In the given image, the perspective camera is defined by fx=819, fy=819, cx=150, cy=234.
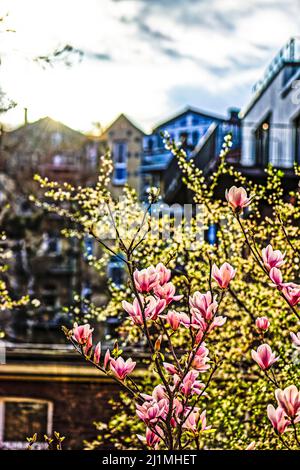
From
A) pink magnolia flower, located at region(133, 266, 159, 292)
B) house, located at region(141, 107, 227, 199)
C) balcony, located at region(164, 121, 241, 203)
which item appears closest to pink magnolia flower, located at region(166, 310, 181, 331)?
pink magnolia flower, located at region(133, 266, 159, 292)

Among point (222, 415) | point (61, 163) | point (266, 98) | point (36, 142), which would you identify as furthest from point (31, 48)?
point (61, 163)

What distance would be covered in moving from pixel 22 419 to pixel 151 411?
39.2 feet

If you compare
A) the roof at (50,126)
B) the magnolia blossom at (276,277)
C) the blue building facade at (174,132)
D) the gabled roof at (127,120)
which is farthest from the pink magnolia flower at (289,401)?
the gabled roof at (127,120)

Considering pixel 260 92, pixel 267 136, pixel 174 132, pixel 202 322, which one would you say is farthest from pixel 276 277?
pixel 174 132

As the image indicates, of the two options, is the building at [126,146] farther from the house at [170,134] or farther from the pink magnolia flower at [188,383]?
the pink magnolia flower at [188,383]

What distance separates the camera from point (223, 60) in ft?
33.6

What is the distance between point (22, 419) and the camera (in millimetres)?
14438

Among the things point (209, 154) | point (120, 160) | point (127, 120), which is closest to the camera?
point (209, 154)

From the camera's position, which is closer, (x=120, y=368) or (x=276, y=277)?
(x=120, y=368)

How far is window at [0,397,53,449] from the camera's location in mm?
13570

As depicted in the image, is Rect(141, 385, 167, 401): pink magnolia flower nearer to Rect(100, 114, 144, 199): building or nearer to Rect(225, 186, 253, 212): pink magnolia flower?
Rect(225, 186, 253, 212): pink magnolia flower

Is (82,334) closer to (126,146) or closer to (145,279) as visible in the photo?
(145,279)

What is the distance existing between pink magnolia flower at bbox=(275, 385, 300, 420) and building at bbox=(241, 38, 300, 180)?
11.0 m
